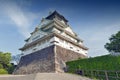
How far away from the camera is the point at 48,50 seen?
24.3 meters

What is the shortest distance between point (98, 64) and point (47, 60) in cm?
874

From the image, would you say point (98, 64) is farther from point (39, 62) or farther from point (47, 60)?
point (39, 62)

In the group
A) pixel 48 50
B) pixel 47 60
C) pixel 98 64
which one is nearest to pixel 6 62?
pixel 48 50

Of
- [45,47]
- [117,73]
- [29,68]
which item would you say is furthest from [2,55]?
[117,73]

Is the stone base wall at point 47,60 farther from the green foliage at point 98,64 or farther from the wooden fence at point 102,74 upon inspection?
the wooden fence at point 102,74

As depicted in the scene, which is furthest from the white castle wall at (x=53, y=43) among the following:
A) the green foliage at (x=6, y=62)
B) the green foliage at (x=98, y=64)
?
the green foliage at (x=98, y=64)

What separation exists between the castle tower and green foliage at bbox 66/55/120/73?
2.26m

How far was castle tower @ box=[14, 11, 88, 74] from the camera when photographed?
73.4ft

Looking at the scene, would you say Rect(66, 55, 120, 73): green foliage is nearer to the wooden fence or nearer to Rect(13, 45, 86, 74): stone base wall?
the wooden fence

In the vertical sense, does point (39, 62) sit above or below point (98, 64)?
above

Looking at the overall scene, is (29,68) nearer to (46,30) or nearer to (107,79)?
(46,30)

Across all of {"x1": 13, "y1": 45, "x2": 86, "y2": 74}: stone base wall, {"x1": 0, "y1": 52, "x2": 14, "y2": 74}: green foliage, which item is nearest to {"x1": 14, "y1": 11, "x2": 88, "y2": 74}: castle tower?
{"x1": 13, "y1": 45, "x2": 86, "y2": 74}: stone base wall

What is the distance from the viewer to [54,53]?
22.9 metres

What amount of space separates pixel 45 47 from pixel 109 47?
1234 cm
